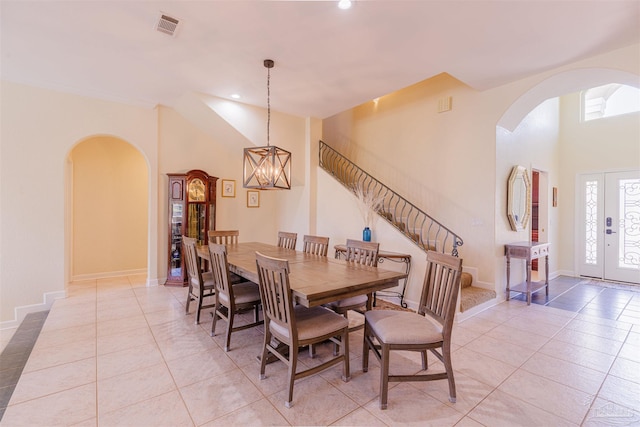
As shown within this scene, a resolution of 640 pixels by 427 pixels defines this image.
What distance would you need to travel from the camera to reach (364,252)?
10.7ft

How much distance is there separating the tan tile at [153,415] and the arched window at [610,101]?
8138 millimetres

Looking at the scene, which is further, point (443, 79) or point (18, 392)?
point (443, 79)

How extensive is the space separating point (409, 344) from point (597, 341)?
2.61 meters

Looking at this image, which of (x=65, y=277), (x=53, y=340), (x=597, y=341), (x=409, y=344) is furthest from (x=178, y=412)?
(x=597, y=341)

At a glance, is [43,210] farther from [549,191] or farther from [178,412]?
[549,191]

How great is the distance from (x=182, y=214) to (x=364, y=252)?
345cm

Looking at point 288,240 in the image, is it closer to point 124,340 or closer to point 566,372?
point 124,340

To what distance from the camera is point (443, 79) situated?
4.92 m

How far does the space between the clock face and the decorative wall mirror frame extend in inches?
200

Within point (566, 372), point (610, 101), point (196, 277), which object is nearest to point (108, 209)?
point (196, 277)

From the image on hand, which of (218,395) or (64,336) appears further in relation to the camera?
(64,336)

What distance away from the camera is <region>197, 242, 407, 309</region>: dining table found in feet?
7.02

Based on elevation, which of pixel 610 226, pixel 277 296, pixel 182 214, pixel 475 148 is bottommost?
pixel 277 296

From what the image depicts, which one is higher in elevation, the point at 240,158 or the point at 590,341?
the point at 240,158
